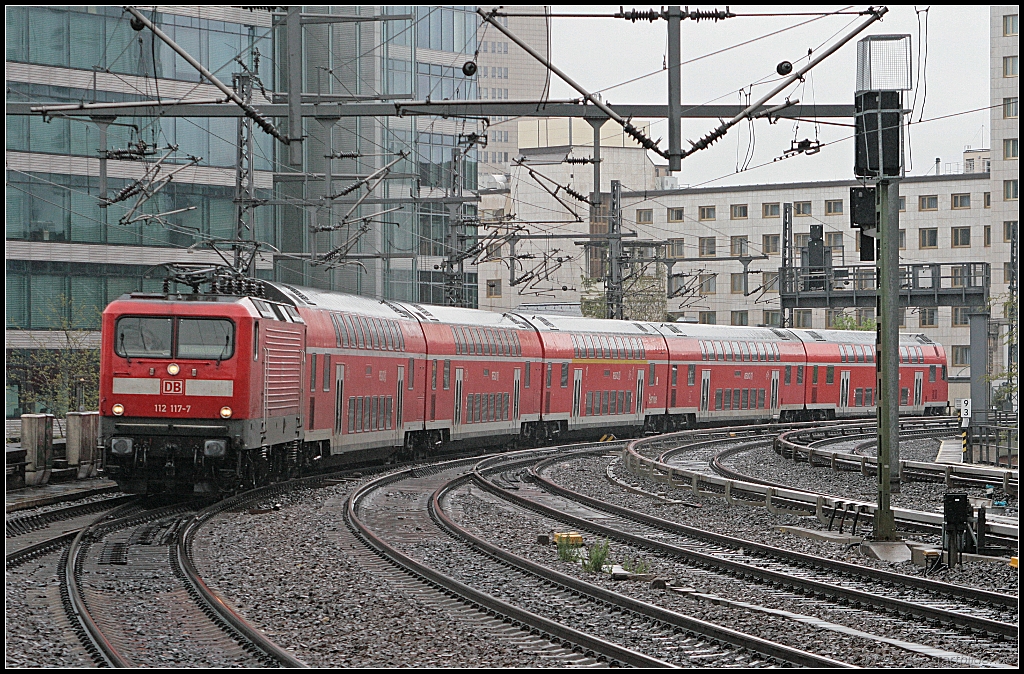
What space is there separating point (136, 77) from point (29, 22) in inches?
170

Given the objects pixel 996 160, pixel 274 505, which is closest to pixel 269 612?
pixel 274 505

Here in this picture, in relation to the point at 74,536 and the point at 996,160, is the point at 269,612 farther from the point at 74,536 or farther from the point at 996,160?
the point at 996,160

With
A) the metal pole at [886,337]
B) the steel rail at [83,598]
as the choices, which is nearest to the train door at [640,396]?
the metal pole at [886,337]

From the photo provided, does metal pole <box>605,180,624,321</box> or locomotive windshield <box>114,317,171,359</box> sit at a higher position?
metal pole <box>605,180,624,321</box>

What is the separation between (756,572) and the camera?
47.8ft

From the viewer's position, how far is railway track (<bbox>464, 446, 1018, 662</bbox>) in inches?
460

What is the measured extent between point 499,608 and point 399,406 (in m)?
18.2

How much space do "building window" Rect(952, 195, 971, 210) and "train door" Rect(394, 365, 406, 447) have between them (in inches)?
2671

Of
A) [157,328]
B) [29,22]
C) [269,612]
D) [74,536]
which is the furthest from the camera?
[29,22]

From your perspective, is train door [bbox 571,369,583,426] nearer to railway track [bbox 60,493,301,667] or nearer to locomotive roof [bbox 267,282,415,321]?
locomotive roof [bbox 267,282,415,321]

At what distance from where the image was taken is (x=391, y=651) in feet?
34.3

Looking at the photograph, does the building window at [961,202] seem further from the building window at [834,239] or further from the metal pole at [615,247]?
the metal pole at [615,247]

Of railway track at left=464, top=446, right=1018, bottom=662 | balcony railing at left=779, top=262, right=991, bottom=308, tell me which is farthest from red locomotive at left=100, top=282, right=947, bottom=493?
railway track at left=464, top=446, right=1018, bottom=662

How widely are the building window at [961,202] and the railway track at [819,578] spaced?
7368 cm
